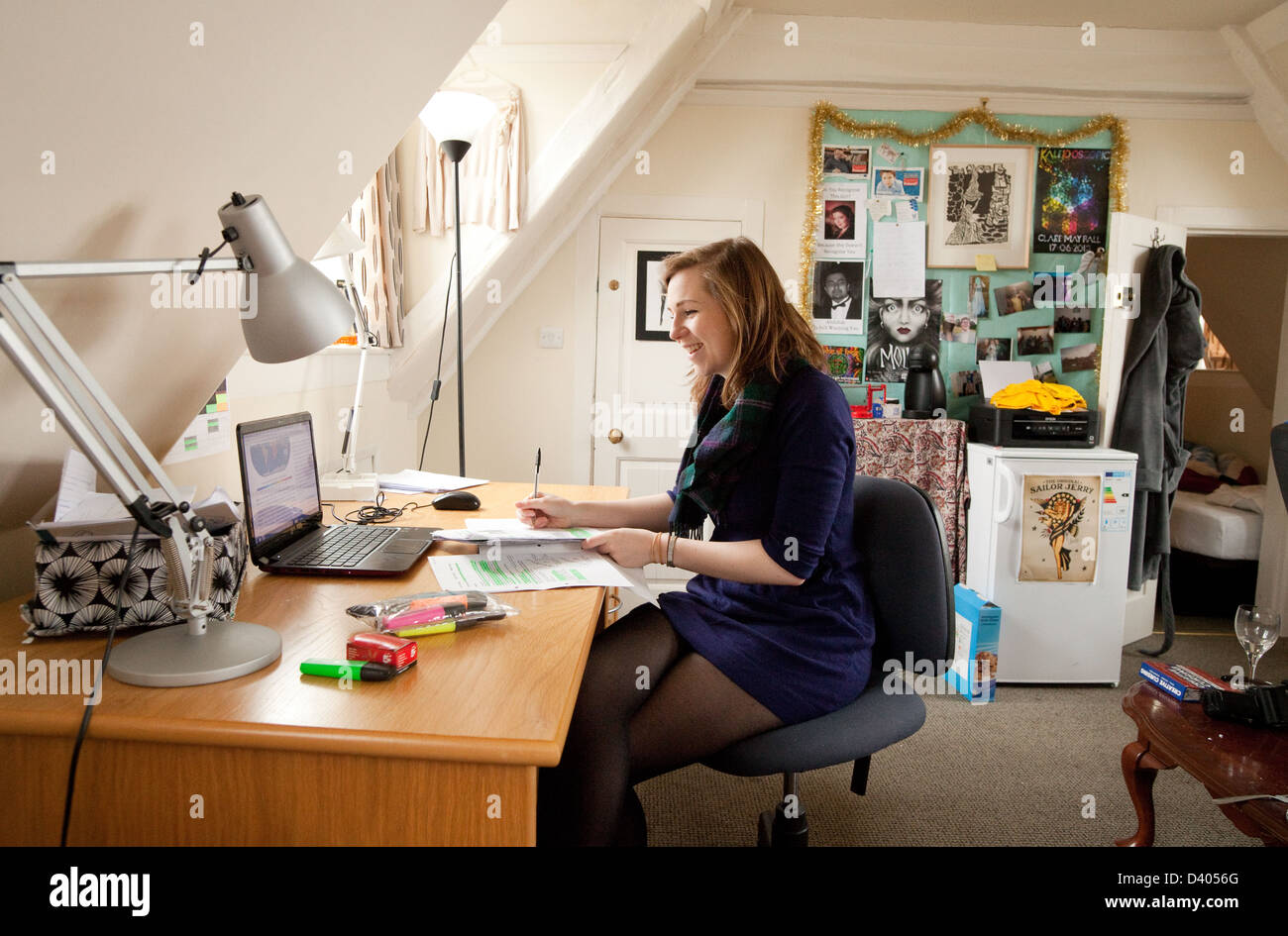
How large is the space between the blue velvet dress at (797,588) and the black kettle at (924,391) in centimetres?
220

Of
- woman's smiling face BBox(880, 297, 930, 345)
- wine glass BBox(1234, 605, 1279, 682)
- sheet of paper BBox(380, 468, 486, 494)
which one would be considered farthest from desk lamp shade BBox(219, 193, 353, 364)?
woman's smiling face BBox(880, 297, 930, 345)

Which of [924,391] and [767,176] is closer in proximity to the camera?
[924,391]

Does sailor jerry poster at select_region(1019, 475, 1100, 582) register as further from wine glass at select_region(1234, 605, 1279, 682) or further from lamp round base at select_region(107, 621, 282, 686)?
lamp round base at select_region(107, 621, 282, 686)

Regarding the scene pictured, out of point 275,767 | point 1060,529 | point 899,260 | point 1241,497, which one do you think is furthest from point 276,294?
point 1241,497

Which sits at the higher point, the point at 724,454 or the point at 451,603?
the point at 724,454

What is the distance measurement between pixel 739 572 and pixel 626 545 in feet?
0.66

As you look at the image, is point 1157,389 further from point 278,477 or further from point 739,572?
point 278,477

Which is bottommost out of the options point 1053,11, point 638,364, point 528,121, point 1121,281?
point 638,364

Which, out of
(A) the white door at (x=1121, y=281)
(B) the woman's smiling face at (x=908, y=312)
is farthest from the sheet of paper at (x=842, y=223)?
(A) the white door at (x=1121, y=281)

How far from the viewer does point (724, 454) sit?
4.85 ft

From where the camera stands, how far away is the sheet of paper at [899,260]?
3678mm

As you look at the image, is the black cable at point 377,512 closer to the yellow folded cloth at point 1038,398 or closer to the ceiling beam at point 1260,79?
the yellow folded cloth at point 1038,398

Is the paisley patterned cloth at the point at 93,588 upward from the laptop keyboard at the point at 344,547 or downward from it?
upward
